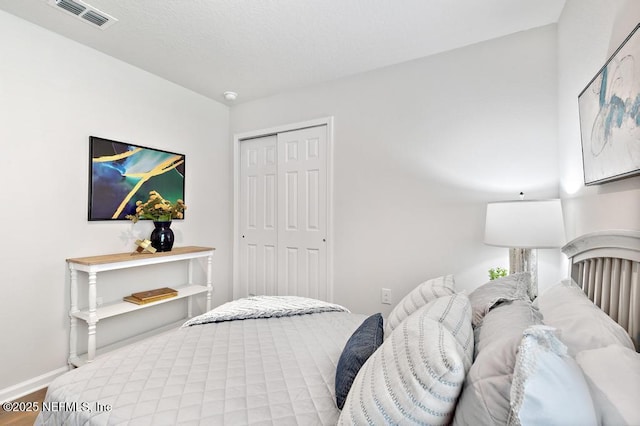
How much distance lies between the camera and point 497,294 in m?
1.40

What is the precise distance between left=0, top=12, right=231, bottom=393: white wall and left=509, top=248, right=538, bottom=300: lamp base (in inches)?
122

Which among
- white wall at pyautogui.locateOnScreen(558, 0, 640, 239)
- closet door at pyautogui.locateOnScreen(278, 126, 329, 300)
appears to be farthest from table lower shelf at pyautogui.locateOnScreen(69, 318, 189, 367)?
white wall at pyautogui.locateOnScreen(558, 0, 640, 239)

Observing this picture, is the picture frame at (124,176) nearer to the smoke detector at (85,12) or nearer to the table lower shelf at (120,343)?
the smoke detector at (85,12)

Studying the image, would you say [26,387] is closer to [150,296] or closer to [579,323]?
[150,296]

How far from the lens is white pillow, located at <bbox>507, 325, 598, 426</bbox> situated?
0.61 m

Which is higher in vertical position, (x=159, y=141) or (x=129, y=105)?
(x=129, y=105)

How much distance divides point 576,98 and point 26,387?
13.1ft

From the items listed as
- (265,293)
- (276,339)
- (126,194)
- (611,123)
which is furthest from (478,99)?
(126,194)

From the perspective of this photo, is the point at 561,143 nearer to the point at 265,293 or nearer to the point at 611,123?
the point at 611,123

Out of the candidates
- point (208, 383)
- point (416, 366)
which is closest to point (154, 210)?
point (208, 383)

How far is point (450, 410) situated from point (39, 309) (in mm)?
2813

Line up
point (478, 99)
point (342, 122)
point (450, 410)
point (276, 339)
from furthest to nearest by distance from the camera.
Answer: point (342, 122) < point (478, 99) < point (276, 339) < point (450, 410)

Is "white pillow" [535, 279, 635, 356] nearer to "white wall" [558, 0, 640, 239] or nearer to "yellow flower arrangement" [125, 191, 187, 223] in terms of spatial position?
"white wall" [558, 0, 640, 239]

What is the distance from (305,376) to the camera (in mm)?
1215
